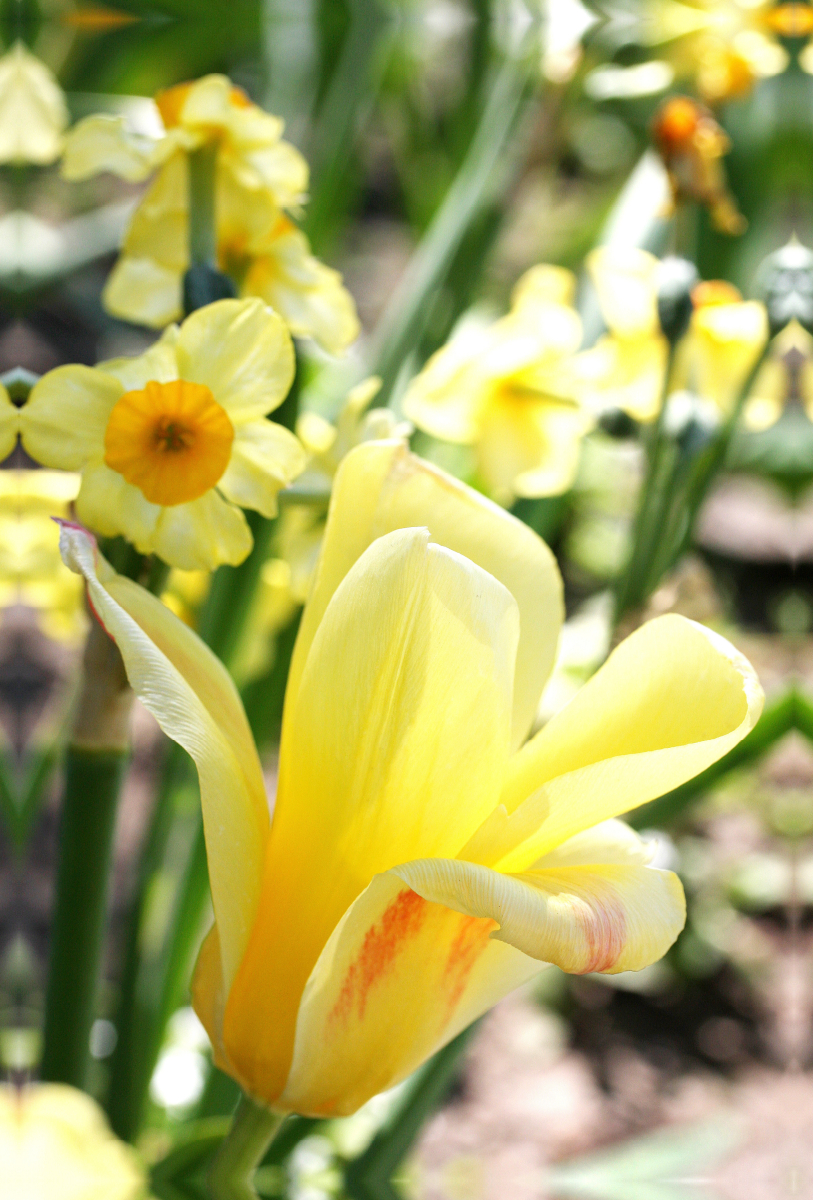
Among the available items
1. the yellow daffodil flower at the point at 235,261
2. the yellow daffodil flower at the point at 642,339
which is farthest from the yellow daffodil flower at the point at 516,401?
the yellow daffodil flower at the point at 235,261

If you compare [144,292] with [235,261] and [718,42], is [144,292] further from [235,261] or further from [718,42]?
[718,42]

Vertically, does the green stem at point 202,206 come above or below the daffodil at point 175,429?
above

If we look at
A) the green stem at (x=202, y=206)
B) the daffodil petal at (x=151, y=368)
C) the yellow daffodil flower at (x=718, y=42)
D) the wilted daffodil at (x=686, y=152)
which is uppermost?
the yellow daffodil flower at (x=718, y=42)

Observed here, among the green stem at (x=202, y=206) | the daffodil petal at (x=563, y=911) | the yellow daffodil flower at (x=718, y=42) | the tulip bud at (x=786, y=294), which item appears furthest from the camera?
the yellow daffodil flower at (x=718, y=42)

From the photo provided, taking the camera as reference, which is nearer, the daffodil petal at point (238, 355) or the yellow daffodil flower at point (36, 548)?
the daffodil petal at point (238, 355)

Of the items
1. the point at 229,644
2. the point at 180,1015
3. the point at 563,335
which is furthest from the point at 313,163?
the point at 180,1015

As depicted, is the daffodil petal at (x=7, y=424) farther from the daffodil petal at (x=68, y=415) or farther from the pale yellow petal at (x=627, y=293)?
the pale yellow petal at (x=627, y=293)

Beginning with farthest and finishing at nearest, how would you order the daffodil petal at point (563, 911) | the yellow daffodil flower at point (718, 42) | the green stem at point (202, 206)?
the yellow daffodil flower at point (718, 42), the green stem at point (202, 206), the daffodil petal at point (563, 911)

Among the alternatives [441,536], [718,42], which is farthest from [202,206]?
[718,42]
